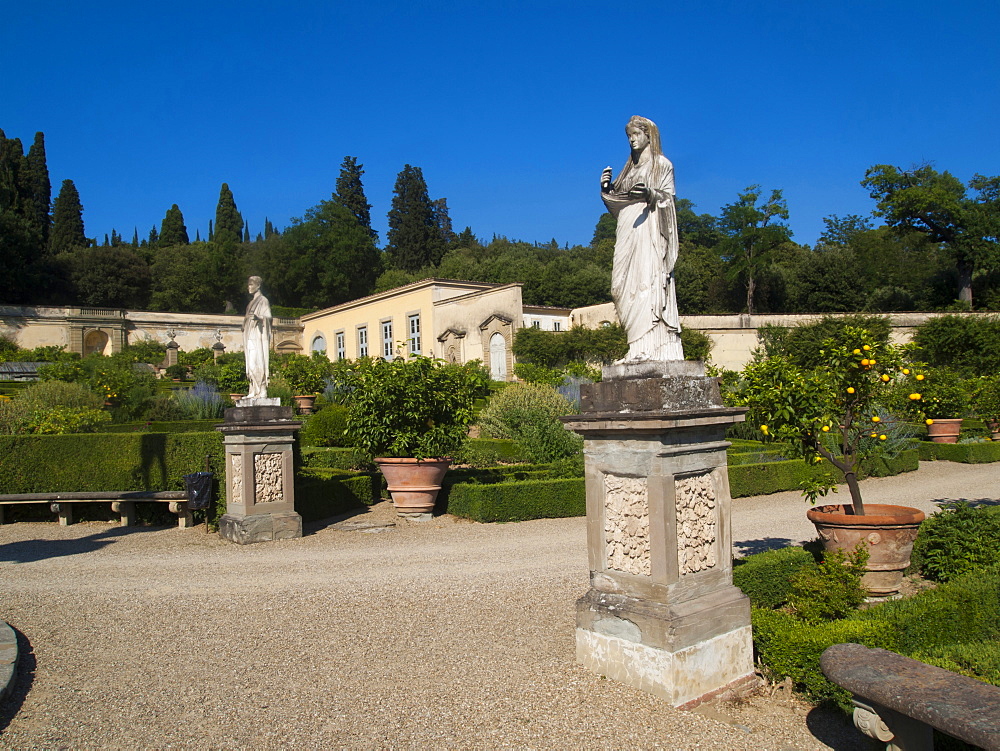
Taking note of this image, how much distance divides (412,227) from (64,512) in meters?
46.6

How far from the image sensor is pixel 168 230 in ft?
199

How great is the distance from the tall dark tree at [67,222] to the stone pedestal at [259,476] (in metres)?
49.3

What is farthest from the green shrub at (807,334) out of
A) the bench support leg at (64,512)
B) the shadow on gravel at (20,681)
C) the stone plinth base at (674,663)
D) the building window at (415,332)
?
the shadow on gravel at (20,681)

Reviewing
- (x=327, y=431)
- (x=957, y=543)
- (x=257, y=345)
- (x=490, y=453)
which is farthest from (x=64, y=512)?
(x=957, y=543)

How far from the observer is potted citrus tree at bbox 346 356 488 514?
10461 millimetres

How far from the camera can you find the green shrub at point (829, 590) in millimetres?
4887

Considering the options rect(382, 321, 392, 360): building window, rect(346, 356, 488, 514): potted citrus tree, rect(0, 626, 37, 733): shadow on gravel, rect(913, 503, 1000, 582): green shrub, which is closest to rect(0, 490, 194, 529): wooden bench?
rect(346, 356, 488, 514): potted citrus tree

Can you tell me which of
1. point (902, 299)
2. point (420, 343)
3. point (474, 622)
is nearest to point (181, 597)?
point (474, 622)

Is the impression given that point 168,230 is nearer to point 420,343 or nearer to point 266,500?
point 420,343

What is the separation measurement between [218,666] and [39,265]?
48511 mm

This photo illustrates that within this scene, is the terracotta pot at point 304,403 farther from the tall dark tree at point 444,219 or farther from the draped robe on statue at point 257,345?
the tall dark tree at point 444,219

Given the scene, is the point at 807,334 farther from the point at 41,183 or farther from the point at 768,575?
the point at 41,183

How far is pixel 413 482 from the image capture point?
10414mm

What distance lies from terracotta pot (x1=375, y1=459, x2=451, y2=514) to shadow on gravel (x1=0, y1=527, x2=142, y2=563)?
365 cm
